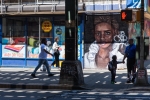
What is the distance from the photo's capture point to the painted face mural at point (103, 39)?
21.8 meters

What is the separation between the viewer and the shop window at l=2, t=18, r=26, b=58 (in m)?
23.6

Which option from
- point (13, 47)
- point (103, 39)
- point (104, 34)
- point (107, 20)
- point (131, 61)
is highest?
point (107, 20)

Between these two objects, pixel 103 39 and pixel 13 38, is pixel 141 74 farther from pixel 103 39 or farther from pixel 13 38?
pixel 13 38

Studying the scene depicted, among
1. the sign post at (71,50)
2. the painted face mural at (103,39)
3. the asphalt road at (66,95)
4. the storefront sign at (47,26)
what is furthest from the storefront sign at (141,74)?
the storefront sign at (47,26)

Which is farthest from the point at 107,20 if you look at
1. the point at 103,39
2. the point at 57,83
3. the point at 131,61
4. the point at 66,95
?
the point at 66,95

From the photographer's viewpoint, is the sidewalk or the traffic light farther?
the sidewalk

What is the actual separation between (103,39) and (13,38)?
5.58 meters

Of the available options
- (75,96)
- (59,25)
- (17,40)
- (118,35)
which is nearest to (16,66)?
(17,40)

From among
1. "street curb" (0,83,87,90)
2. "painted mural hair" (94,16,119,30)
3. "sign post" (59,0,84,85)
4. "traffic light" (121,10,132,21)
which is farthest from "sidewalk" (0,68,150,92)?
"painted mural hair" (94,16,119,30)

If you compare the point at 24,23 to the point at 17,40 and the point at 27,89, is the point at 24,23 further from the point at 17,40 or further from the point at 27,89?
the point at 27,89

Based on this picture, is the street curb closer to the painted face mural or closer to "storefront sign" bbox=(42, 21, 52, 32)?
the painted face mural

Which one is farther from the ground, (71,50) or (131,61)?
(71,50)

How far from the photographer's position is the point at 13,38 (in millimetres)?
23766

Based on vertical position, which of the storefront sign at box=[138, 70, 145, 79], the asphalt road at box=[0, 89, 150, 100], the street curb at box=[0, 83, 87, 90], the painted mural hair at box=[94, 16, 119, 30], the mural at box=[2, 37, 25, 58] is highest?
the painted mural hair at box=[94, 16, 119, 30]
